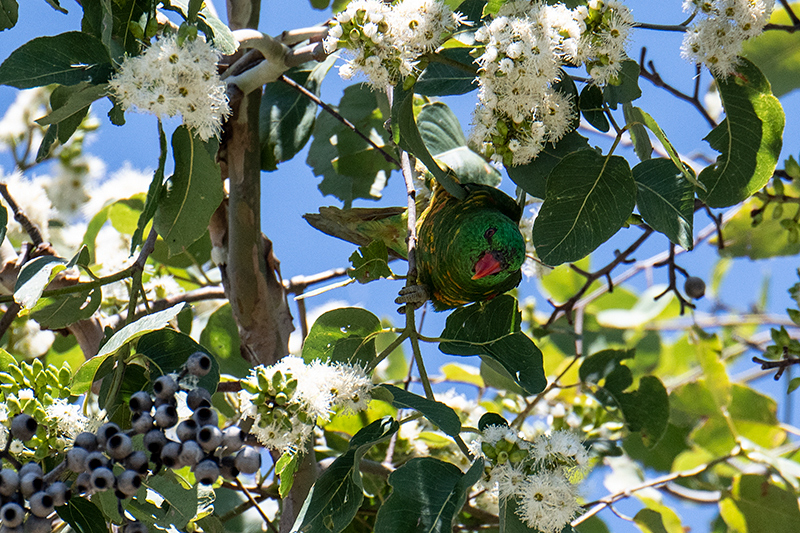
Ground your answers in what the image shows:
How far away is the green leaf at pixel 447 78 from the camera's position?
132 centimetres

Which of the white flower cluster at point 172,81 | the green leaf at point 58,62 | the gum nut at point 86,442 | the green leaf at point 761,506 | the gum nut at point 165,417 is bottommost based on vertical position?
the gum nut at point 86,442

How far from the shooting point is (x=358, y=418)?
1.95m

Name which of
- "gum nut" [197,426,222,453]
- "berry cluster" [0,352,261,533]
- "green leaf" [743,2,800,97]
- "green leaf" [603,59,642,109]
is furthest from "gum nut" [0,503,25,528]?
"green leaf" [743,2,800,97]

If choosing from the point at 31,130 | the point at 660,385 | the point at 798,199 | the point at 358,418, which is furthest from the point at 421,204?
the point at 31,130

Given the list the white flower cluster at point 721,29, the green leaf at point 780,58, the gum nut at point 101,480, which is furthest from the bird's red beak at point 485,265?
the green leaf at point 780,58

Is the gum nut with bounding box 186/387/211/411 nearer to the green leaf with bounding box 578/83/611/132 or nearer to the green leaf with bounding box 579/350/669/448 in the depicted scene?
the green leaf with bounding box 578/83/611/132

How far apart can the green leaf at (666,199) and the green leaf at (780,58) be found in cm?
120

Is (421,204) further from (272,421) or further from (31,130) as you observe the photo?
(31,130)

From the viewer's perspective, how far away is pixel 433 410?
1060 mm

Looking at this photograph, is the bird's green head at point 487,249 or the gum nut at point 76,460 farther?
the bird's green head at point 487,249

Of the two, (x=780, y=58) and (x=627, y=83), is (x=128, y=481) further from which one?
(x=780, y=58)

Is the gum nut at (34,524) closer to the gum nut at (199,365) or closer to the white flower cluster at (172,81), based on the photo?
the gum nut at (199,365)

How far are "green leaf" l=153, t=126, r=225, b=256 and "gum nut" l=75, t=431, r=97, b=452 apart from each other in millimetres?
386

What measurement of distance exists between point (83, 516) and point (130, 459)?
0.95 feet
